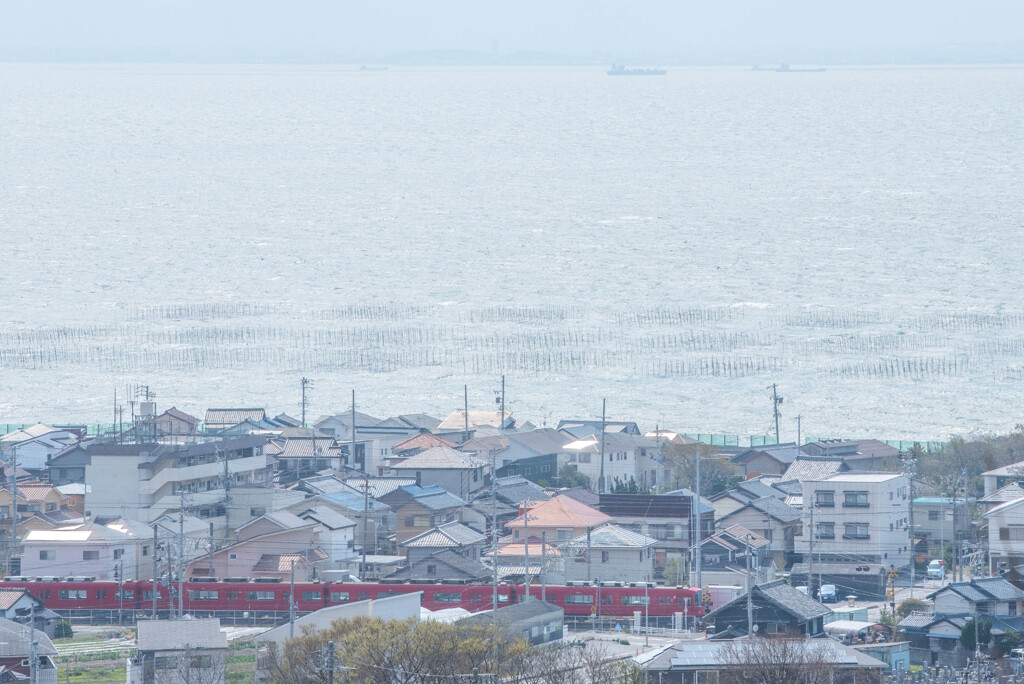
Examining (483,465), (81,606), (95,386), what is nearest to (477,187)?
(95,386)

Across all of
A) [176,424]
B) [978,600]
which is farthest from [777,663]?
[176,424]

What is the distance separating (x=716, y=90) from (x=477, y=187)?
73.3 m

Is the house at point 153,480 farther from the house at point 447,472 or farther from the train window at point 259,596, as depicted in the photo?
the train window at point 259,596

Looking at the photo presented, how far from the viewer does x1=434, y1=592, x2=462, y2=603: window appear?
66.6 ft

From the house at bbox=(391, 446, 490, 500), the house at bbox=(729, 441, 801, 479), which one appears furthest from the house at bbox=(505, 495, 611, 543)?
the house at bbox=(729, 441, 801, 479)

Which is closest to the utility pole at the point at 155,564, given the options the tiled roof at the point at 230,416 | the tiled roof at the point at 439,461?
the tiled roof at the point at 439,461

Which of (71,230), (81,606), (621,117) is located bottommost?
(81,606)

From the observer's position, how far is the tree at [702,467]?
90.7 feet

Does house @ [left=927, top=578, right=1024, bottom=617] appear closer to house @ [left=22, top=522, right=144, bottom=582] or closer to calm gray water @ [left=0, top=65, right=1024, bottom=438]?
house @ [left=22, top=522, right=144, bottom=582]

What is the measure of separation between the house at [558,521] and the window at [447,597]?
2.65 meters

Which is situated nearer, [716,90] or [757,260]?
[757,260]

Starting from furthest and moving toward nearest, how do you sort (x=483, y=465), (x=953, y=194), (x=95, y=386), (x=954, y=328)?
(x=953, y=194)
(x=954, y=328)
(x=95, y=386)
(x=483, y=465)

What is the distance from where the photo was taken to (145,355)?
1766 inches

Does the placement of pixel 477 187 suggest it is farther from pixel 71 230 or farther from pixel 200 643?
pixel 200 643
